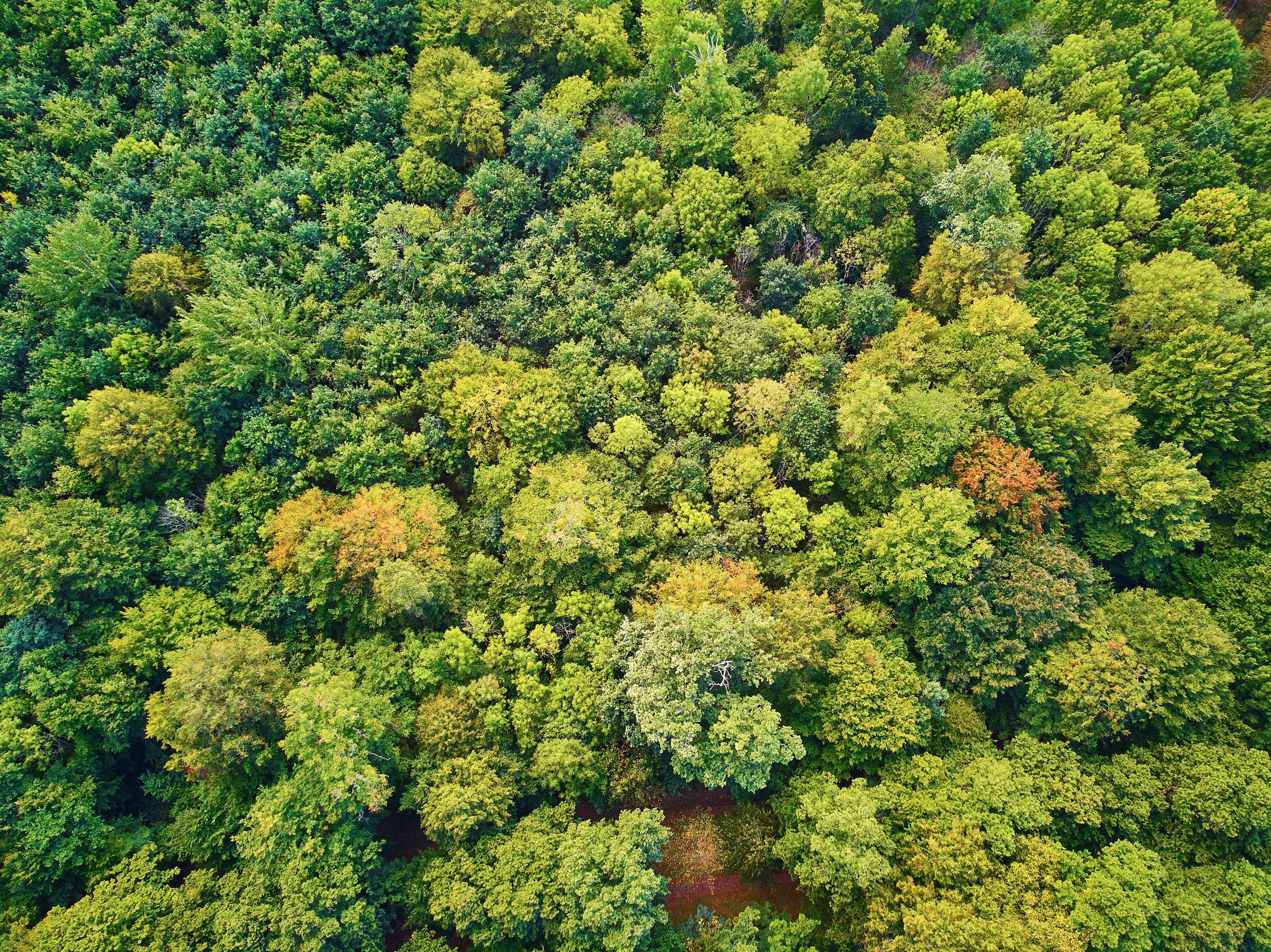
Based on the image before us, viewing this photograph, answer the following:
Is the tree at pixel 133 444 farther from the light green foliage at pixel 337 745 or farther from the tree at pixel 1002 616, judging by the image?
the tree at pixel 1002 616

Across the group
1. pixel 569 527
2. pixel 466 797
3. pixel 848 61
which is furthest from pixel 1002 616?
pixel 848 61

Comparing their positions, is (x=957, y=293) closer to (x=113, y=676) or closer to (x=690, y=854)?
(x=690, y=854)

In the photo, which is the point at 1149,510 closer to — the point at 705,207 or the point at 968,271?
the point at 968,271

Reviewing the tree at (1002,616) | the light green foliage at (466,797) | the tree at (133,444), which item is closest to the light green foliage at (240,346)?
the tree at (133,444)

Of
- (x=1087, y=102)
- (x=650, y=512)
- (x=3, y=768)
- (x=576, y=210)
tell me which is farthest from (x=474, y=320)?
(x=1087, y=102)

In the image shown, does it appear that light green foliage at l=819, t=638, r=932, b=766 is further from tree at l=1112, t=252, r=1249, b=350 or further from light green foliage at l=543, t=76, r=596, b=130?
light green foliage at l=543, t=76, r=596, b=130

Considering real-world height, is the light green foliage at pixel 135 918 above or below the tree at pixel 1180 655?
below

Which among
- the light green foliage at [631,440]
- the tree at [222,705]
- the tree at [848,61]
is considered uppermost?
the tree at [848,61]
